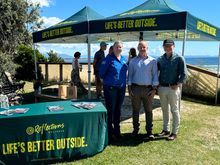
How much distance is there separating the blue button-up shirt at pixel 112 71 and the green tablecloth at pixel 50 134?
671mm

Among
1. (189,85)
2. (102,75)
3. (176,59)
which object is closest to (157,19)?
(176,59)

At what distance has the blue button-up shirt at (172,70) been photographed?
5.40 meters

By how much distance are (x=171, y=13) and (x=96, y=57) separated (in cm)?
300

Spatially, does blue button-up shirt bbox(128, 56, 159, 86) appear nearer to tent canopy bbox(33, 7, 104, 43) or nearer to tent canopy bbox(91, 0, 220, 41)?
tent canopy bbox(91, 0, 220, 41)

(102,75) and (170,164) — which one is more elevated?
(102,75)

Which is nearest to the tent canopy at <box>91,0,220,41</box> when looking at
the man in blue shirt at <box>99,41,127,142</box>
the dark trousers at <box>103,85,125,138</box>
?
the man in blue shirt at <box>99,41,127,142</box>

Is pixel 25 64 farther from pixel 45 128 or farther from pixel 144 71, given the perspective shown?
pixel 45 128

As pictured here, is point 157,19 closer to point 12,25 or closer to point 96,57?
point 96,57

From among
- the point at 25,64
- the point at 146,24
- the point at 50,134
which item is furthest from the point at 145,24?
the point at 25,64

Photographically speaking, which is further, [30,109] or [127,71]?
[127,71]

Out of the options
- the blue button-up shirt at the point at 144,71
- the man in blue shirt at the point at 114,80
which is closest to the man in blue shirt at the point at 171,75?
the blue button-up shirt at the point at 144,71

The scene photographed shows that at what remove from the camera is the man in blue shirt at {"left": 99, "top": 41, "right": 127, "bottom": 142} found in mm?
5324

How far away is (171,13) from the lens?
6414 millimetres

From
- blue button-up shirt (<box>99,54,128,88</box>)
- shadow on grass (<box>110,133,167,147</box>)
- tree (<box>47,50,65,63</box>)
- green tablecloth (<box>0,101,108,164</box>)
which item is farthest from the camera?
tree (<box>47,50,65,63</box>)
